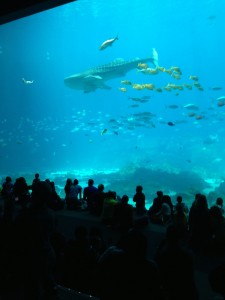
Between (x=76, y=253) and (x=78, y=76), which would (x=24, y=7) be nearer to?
(x=76, y=253)

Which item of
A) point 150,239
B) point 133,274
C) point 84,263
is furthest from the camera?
point 150,239

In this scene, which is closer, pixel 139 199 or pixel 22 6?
pixel 22 6

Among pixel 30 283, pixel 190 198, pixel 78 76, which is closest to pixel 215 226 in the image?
pixel 30 283

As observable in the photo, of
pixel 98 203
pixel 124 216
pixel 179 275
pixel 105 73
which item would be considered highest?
pixel 105 73

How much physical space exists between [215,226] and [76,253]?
3.05 m

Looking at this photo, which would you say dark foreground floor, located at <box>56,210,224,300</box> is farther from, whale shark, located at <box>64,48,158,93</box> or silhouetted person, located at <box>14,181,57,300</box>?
whale shark, located at <box>64,48,158,93</box>

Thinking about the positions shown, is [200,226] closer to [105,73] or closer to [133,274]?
[133,274]

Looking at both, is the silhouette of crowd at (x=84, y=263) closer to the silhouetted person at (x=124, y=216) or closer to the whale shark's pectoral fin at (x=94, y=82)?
the silhouetted person at (x=124, y=216)

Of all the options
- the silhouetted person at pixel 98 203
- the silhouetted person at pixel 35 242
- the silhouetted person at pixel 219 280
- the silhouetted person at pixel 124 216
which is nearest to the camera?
the silhouetted person at pixel 219 280

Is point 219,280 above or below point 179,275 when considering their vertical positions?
above

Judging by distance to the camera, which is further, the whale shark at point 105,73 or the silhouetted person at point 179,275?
the whale shark at point 105,73

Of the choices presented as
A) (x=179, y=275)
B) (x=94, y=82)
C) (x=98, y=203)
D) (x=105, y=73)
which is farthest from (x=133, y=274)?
(x=94, y=82)

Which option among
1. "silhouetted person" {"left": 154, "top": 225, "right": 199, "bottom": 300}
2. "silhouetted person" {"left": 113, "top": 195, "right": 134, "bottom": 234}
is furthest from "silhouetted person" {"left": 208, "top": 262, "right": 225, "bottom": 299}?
"silhouetted person" {"left": 113, "top": 195, "right": 134, "bottom": 234}

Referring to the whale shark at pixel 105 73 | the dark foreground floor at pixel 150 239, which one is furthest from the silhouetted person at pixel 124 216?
the whale shark at pixel 105 73
